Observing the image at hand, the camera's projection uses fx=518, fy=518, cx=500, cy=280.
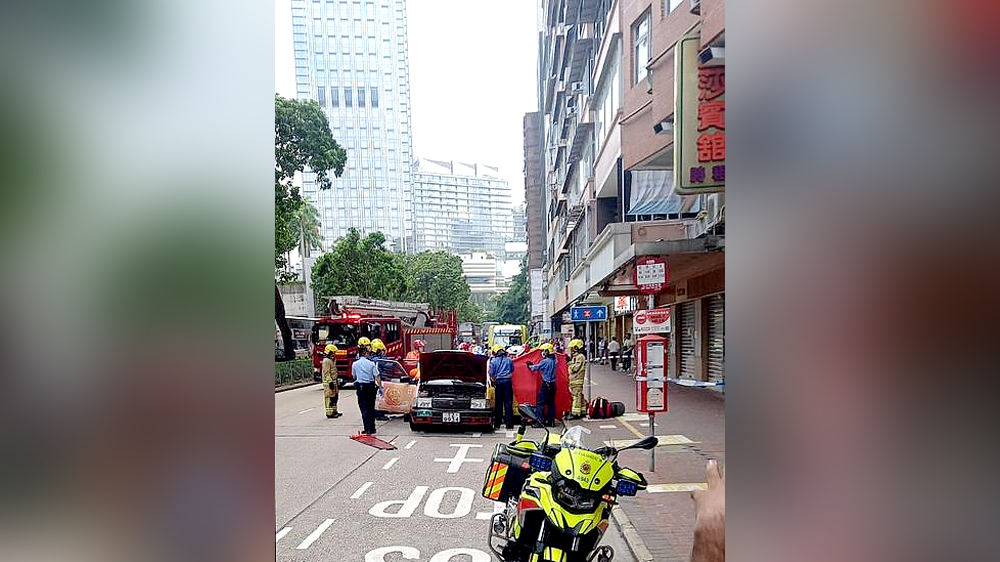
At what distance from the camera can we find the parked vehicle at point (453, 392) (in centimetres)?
1072

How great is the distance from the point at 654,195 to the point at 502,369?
856 cm

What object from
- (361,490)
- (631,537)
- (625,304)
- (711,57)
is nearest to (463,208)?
(625,304)

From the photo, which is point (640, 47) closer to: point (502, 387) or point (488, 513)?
point (502, 387)

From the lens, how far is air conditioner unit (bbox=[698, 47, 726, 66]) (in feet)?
24.7

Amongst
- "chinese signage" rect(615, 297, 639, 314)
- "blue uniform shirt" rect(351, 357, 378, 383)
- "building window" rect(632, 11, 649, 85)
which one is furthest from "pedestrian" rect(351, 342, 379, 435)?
"chinese signage" rect(615, 297, 639, 314)

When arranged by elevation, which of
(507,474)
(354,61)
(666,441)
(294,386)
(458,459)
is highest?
(354,61)

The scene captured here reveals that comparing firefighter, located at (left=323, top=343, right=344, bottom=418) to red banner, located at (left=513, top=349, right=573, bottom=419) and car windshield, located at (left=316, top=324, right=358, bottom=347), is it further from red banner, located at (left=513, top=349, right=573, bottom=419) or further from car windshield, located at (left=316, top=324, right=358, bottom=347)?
car windshield, located at (left=316, top=324, right=358, bottom=347)

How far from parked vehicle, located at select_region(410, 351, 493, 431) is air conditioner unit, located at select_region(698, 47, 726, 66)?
7.21 m

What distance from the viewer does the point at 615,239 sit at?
1636cm

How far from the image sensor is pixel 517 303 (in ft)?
261
